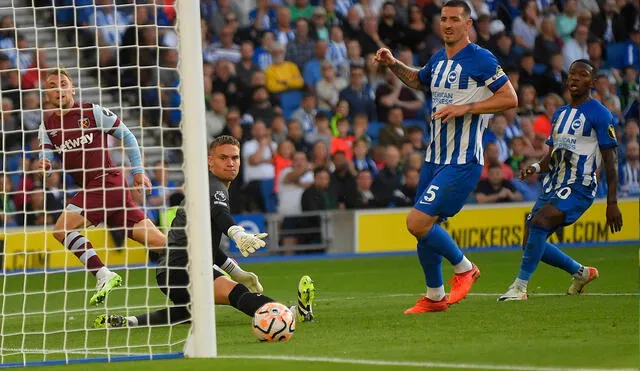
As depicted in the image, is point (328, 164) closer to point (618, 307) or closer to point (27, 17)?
point (27, 17)

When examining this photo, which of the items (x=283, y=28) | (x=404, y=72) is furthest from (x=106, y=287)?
(x=283, y=28)

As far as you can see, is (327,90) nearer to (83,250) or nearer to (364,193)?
(364,193)

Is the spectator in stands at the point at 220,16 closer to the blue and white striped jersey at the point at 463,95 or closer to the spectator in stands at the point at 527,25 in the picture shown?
the spectator in stands at the point at 527,25

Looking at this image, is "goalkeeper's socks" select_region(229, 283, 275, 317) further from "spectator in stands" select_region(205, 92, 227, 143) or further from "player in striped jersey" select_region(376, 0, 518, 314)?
"spectator in stands" select_region(205, 92, 227, 143)

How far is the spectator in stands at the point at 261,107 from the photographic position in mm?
19500

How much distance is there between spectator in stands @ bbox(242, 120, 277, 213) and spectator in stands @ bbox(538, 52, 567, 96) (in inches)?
235

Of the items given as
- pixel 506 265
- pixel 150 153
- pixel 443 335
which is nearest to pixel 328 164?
pixel 150 153

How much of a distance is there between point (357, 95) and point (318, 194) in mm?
2508

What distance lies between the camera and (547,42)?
2289 centimetres

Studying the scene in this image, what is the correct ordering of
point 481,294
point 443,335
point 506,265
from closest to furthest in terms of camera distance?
point 443,335 → point 481,294 → point 506,265

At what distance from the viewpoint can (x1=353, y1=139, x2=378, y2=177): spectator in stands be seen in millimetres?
19578

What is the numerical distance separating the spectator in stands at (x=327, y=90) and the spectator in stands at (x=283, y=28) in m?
0.77

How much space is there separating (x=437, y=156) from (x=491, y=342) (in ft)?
8.31

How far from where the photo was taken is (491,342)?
7684mm
